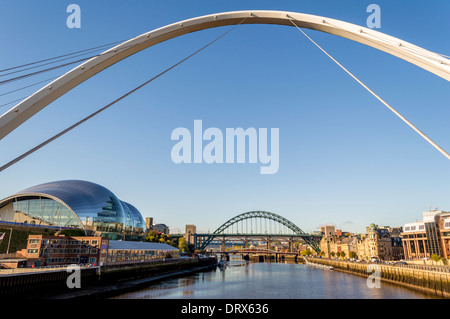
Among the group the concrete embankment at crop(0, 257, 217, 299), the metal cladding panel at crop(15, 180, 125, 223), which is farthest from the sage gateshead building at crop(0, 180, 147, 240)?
the concrete embankment at crop(0, 257, 217, 299)

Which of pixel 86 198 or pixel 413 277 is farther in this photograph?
pixel 86 198

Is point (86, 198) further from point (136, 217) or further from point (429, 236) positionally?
point (429, 236)

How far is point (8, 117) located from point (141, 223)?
104 metres

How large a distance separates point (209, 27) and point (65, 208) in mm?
76623

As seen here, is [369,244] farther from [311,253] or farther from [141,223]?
[141,223]

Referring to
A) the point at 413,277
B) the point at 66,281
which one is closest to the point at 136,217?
the point at 66,281

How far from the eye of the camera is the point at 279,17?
10961mm

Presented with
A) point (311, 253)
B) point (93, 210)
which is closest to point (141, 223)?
point (93, 210)

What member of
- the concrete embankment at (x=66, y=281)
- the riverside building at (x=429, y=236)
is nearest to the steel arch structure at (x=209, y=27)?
the concrete embankment at (x=66, y=281)

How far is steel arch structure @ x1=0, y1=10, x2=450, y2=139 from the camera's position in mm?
7286

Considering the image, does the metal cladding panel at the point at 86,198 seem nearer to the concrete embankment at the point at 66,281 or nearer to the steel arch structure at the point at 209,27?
the concrete embankment at the point at 66,281

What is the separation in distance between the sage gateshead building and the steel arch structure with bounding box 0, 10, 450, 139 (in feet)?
238

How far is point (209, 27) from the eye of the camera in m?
11.6

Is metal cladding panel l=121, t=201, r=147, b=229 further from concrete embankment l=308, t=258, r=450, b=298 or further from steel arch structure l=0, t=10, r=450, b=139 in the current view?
steel arch structure l=0, t=10, r=450, b=139
